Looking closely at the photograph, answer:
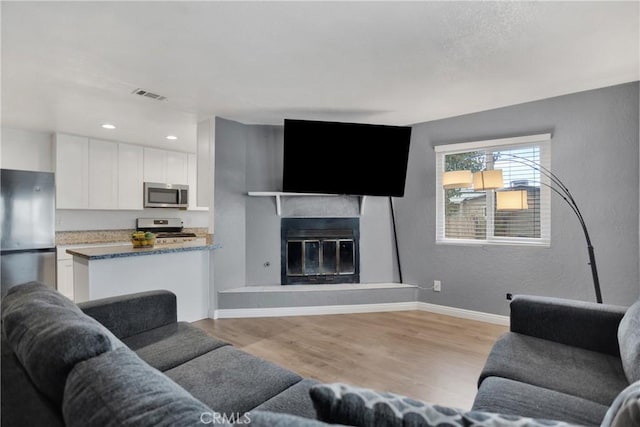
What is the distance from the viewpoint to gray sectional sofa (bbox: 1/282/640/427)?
0.67 metres

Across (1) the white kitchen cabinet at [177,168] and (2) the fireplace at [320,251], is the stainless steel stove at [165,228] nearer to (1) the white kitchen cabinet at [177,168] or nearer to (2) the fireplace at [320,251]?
(1) the white kitchen cabinet at [177,168]

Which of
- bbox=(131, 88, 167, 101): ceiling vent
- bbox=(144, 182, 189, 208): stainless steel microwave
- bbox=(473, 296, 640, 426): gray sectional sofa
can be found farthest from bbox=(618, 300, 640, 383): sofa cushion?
bbox=(144, 182, 189, 208): stainless steel microwave

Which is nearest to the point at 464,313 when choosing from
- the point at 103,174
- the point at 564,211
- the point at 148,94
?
the point at 564,211

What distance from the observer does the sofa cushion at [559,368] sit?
1.31m

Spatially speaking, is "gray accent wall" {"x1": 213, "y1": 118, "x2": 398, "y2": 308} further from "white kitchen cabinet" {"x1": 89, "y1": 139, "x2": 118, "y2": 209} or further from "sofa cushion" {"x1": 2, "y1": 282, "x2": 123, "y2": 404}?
"sofa cushion" {"x1": 2, "y1": 282, "x2": 123, "y2": 404}

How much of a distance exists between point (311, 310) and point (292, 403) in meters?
2.57

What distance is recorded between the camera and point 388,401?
69cm

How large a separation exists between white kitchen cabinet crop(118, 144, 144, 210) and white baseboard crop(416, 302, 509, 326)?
14.6ft

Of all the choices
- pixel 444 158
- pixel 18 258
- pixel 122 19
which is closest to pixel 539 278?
pixel 444 158

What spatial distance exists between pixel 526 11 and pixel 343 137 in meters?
1.91

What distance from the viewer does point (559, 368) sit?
58.2 inches

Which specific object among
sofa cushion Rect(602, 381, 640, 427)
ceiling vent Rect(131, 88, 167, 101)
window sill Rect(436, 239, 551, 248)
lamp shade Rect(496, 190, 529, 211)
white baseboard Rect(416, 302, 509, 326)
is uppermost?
ceiling vent Rect(131, 88, 167, 101)

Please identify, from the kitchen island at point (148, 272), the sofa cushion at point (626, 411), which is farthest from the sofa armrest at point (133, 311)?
the sofa cushion at point (626, 411)

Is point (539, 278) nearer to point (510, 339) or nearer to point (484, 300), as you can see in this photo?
point (484, 300)
